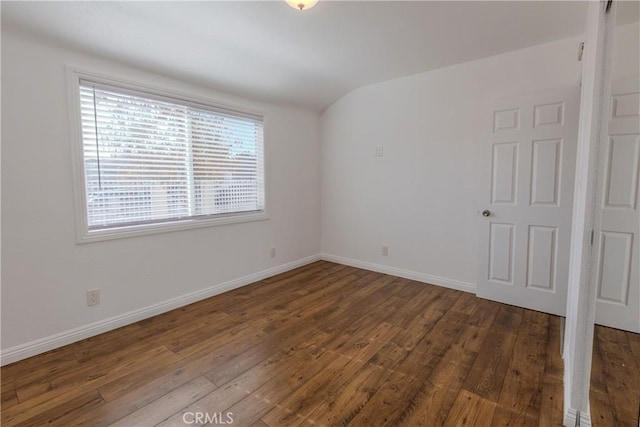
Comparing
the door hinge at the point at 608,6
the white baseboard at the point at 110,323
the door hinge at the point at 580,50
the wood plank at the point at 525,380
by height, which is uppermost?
the door hinge at the point at 580,50

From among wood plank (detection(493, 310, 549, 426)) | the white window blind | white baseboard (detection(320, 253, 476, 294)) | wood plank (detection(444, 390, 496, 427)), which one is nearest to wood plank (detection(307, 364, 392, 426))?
wood plank (detection(444, 390, 496, 427))

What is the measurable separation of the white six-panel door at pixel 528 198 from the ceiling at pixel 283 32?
64 cm

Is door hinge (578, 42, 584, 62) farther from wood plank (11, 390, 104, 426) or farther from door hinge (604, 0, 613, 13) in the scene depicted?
wood plank (11, 390, 104, 426)

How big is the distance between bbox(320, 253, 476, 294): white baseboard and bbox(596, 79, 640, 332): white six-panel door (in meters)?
1.74

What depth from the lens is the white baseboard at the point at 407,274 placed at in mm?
3319

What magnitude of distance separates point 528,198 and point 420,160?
1149mm

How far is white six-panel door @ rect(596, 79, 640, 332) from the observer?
142cm

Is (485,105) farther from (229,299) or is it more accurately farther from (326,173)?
(229,299)

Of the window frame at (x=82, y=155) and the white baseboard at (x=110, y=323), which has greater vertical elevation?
the window frame at (x=82, y=155)

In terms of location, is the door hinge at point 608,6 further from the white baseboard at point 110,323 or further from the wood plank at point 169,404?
the white baseboard at point 110,323

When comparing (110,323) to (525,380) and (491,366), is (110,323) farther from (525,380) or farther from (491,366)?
(525,380)

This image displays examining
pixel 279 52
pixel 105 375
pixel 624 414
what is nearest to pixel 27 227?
pixel 105 375

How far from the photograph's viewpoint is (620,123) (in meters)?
1.44

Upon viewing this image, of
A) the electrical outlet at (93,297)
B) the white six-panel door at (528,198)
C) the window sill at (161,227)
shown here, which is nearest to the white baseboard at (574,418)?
the white six-panel door at (528,198)
